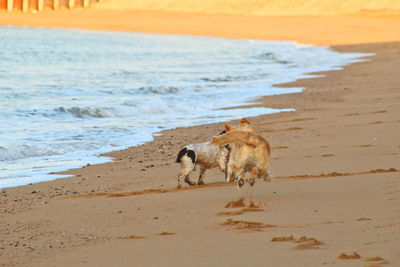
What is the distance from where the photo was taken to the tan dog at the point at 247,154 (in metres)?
5.43

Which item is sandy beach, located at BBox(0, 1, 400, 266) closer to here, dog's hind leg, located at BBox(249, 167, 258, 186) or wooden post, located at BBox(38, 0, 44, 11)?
dog's hind leg, located at BBox(249, 167, 258, 186)

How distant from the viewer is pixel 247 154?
17.8 feet

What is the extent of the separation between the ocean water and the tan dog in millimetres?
2871

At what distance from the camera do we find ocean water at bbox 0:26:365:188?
9.59 m

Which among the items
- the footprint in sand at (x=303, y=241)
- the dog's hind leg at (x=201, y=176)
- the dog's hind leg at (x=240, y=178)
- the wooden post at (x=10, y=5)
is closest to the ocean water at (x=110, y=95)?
the dog's hind leg at (x=201, y=176)

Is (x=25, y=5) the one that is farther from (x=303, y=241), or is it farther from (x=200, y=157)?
(x=303, y=241)

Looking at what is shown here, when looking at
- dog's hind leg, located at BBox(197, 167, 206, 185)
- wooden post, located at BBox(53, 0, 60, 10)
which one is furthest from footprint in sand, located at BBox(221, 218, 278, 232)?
wooden post, located at BBox(53, 0, 60, 10)

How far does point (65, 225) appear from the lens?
17.9ft

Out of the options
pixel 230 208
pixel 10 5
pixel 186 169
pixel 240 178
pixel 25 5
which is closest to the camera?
pixel 240 178

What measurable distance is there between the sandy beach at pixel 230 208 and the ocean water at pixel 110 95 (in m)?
0.90

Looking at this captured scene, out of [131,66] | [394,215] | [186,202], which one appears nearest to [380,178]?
[394,215]

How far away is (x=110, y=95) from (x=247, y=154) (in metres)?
11.7

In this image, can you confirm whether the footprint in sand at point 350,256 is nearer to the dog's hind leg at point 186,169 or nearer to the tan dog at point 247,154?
the tan dog at point 247,154

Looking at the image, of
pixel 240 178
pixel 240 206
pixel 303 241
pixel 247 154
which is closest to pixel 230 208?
pixel 240 206
